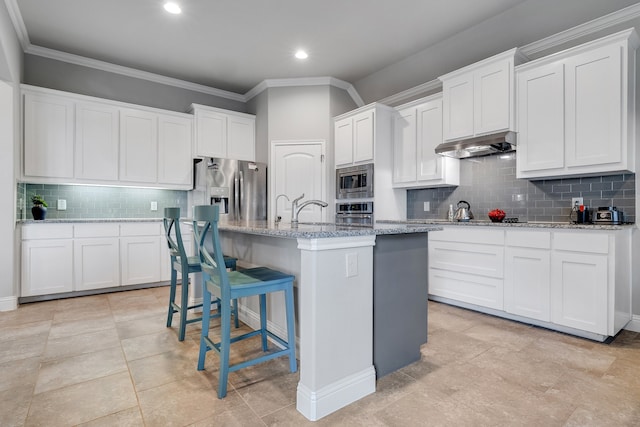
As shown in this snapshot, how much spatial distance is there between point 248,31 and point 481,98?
254cm

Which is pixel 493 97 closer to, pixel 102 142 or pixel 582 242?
pixel 582 242

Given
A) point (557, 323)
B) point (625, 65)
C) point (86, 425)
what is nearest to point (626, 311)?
point (557, 323)

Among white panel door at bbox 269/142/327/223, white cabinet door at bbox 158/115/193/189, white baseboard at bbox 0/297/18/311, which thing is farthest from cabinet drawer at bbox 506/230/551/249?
white baseboard at bbox 0/297/18/311

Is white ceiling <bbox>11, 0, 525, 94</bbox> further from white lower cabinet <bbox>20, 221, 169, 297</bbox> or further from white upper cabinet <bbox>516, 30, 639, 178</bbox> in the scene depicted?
white lower cabinet <bbox>20, 221, 169, 297</bbox>

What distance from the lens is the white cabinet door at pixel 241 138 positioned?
199 inches

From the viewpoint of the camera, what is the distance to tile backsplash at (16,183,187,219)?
3.96 meters

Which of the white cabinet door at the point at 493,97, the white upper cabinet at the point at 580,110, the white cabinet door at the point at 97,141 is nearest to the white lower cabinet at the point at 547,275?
the white upper cabinet at the point at 580,110

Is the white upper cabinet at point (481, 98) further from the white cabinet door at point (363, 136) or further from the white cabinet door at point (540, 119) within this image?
the white cabinet door at point (363, 136)

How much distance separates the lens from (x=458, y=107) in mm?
3516

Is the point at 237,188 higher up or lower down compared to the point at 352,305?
higher up

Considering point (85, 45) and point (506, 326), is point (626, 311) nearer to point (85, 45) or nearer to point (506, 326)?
point (506, 326)

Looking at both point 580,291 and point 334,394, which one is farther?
point 580,291

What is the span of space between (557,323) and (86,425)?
10.4 ft

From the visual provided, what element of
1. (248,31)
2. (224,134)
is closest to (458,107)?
(248,31)
